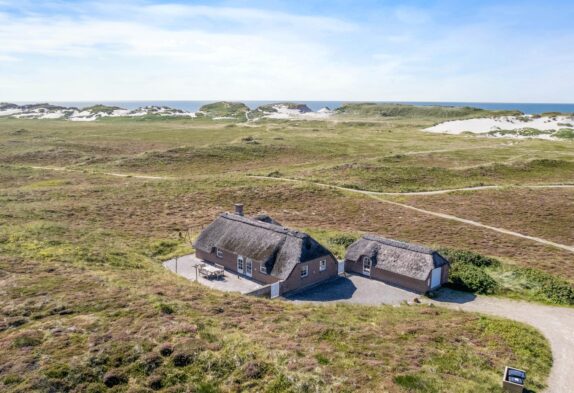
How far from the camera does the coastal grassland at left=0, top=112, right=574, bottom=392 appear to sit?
1780 cm

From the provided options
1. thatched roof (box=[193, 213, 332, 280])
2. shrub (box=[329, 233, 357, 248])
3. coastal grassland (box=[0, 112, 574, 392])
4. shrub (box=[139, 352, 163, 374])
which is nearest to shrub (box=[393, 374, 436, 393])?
coastal grassland (box=[0, 112, 574, 392])

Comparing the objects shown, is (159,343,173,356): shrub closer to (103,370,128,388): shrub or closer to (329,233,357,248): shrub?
(103,370,128,388): shrub

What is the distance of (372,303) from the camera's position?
103ft

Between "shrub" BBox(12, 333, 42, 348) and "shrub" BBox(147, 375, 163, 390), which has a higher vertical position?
"shrub" BBox(12, 333, 42, 348)

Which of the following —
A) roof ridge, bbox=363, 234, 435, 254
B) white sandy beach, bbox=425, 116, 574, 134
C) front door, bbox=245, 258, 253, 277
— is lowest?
front door, bbox=245, 258, 253, 277

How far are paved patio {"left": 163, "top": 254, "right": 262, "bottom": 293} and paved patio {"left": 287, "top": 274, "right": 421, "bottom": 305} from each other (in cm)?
377

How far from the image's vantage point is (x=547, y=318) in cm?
2886

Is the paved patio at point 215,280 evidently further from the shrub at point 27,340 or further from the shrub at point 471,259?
the shrub at point 471,259

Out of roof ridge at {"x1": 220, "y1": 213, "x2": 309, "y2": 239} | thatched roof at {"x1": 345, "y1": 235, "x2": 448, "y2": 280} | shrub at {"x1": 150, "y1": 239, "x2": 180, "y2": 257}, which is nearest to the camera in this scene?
thatched roof at {"x1": 345, "y1": 235, "x2": 448, "y2": 280}

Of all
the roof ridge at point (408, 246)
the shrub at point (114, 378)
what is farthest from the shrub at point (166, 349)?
the roof ridge at point (408, 246)

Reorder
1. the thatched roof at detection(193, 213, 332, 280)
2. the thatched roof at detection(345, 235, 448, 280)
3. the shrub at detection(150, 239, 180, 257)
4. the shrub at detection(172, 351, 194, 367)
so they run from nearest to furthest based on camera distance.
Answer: the shrub at detection(172, 351, 194, 367) < the thatched roof at detection(193, 213, 332, 280) < the thatched roof at detection(345, 235, 448, 280) < the shrub at detection(150, 239, 180, 257)

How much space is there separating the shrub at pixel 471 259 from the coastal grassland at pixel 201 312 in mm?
2223

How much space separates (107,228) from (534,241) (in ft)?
148

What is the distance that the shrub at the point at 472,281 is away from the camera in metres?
34.1
